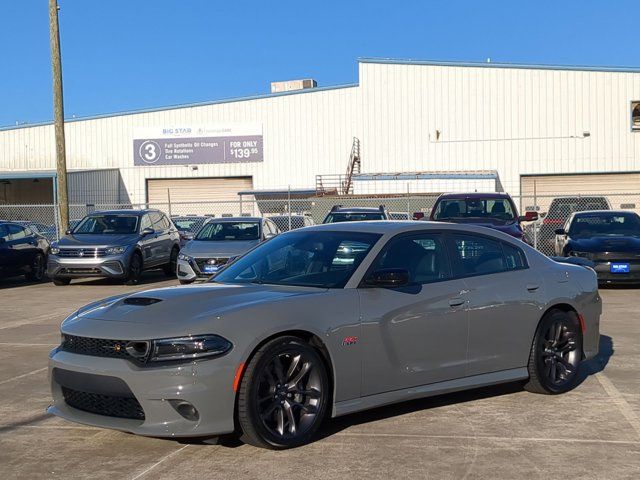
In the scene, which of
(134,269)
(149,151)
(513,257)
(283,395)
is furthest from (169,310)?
(149,151)

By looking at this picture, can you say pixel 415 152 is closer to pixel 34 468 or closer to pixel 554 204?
pixel 554 204

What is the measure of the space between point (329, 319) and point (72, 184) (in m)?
41.1

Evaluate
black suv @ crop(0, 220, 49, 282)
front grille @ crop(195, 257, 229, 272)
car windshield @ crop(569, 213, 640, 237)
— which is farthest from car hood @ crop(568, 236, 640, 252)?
black suv @ crop(0, 220, 49, 282)

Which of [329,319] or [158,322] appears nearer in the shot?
[158,322]

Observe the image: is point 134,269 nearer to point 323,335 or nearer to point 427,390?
point 427,390

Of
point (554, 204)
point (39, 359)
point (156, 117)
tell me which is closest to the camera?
point (39, 359)

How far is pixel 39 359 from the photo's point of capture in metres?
8.97

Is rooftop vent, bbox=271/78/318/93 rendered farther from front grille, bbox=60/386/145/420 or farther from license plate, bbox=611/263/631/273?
front grille, bbox=60/386/145/420

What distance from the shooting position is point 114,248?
695 inches

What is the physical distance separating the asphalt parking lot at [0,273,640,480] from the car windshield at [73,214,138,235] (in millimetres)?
11104

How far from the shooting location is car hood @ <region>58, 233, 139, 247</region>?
17.7m

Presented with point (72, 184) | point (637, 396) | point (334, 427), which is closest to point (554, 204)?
point (637, 396)

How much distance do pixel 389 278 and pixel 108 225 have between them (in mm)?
13946

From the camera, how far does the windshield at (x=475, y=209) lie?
53.3 ft
